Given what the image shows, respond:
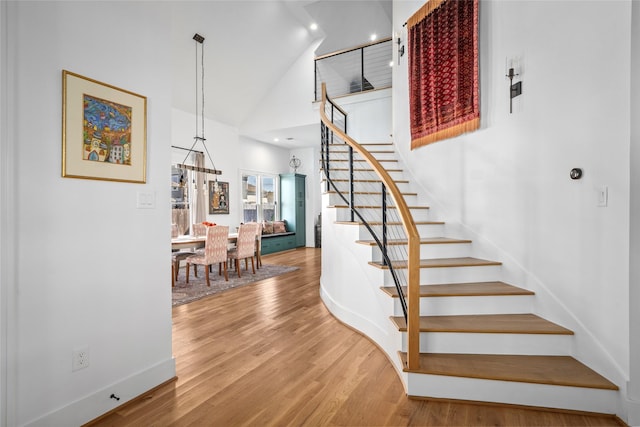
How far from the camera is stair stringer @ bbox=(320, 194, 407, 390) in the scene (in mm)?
2601

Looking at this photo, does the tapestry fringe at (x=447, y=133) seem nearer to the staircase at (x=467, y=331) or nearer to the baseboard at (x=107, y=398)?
the staircase at (x=467, y=331)

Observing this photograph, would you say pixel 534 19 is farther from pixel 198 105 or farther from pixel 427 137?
pixel 198 105

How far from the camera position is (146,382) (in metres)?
2.11

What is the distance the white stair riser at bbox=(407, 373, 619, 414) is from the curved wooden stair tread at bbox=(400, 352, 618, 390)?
31 millimetres

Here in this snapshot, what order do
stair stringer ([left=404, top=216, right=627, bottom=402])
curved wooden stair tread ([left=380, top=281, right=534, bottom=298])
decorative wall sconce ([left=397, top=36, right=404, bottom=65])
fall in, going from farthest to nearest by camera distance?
decorative wall sconce ([left=397, top=36, right=404, bottom=65]) → curved wooden stair tread ([left=380, top=281, right=534, bottom=298]) → stair stringer ([left=404, top=216, right=627, bottom=402])

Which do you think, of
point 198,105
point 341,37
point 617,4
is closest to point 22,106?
point 617,4

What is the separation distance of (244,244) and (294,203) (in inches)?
142

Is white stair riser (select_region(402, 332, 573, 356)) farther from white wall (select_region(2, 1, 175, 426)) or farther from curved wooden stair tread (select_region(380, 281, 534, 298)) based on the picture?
white wall (select_region(2, 1, 175, 426))

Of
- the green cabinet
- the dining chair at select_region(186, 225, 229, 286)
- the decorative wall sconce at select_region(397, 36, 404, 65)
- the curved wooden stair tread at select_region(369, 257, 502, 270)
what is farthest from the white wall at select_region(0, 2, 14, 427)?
the green cabinet

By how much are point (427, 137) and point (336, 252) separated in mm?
1773

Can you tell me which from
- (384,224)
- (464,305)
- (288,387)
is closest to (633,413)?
(464,305)

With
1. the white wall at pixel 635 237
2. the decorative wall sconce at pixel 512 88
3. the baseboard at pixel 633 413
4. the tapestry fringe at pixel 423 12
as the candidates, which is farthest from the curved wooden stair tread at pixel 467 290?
the tapestry fringe at pixel 423 12

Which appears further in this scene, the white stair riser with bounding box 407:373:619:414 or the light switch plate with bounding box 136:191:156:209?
the light switch plate with bounding box 136:191:156:209

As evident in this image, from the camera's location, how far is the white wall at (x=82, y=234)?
1578 millimetres
